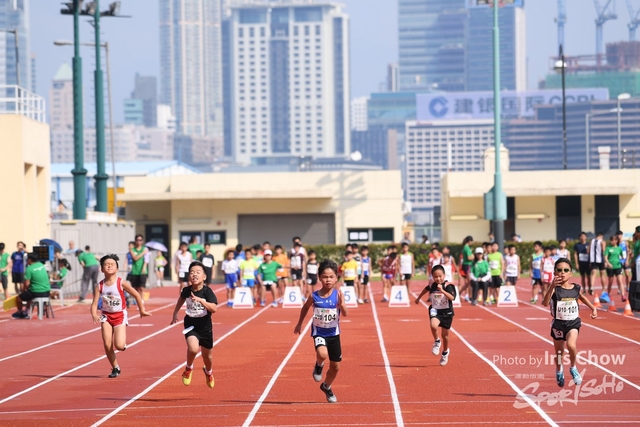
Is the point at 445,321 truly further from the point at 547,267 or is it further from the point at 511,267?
the point at 511,267

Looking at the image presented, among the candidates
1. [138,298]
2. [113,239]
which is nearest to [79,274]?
[113,239]

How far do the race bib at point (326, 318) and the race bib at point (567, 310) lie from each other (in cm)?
264

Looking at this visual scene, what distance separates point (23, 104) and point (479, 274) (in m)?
16.0

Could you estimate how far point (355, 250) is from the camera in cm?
3061

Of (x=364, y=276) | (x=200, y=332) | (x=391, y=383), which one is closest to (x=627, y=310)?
(x=364, y=276)

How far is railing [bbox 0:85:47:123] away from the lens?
3516 cm

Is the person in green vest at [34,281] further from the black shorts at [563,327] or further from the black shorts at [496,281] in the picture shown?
the black shorts at [563,327]

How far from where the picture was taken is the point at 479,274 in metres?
27.9

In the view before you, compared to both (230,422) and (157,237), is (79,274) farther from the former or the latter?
(230,422)

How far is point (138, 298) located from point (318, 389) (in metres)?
2.48

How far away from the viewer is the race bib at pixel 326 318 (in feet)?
39.1

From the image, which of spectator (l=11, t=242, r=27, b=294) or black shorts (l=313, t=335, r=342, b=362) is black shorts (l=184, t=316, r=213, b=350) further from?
spectator (l=11, t=242, r=27, b=294)

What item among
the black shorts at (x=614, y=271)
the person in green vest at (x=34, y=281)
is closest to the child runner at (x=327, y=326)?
the person in green vest at (x=34, y=281)

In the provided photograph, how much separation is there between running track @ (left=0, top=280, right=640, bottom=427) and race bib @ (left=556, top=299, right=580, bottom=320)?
786 millimetres
